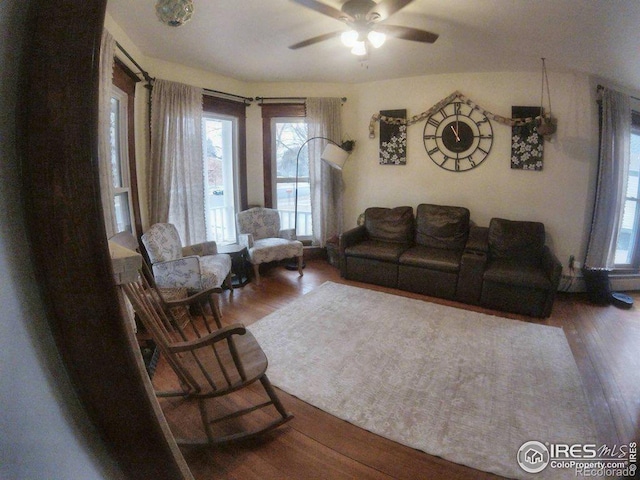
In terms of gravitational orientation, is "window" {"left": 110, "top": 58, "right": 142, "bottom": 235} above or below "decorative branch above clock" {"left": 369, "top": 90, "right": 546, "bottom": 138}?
below

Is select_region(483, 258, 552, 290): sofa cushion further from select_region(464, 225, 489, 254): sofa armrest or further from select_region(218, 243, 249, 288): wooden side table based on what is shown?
select_region(218, 243, 249, 288): wooden side table

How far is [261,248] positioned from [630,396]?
335cm

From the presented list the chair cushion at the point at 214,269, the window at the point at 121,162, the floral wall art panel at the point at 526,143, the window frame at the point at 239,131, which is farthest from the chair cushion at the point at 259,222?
the floral wall art panel at the point at 526,143

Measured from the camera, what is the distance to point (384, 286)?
146 inches

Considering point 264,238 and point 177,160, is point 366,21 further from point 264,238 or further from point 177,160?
point 264,238

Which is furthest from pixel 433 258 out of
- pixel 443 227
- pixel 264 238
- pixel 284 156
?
pixel 284 156

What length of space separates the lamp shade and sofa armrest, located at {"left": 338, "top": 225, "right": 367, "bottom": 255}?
0.89 m

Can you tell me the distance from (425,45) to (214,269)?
2.91 metres

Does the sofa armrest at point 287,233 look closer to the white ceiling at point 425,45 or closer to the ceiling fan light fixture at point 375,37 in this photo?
the white ceiling at point 425,45

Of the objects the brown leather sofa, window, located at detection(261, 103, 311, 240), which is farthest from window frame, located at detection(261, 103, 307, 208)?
the brown leather sofa

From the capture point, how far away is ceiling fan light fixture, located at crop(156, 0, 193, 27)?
4.75 ft

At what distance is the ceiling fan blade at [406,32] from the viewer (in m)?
2.11

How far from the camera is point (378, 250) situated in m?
3.71

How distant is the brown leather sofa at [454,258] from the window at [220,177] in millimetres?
1721
